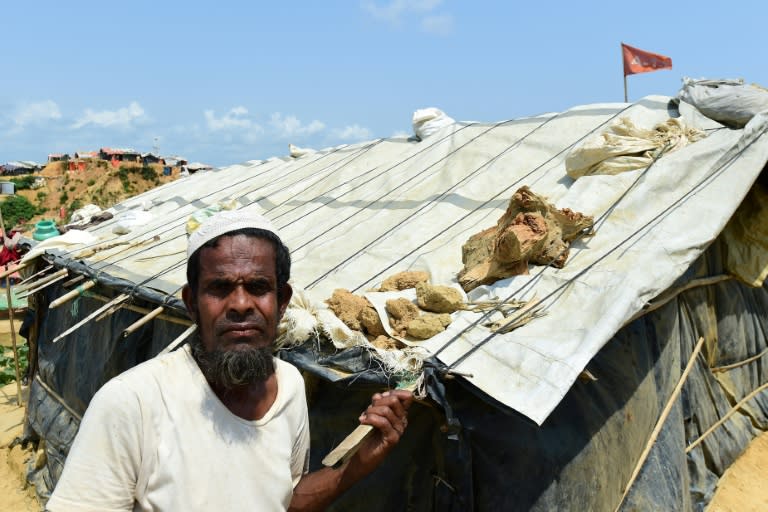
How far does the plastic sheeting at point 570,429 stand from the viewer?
2.30 metres

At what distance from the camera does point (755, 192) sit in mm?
3932

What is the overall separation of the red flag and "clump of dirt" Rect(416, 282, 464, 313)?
20.6 ft

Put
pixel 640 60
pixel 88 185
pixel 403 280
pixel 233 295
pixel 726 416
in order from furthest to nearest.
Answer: pixel 88 185, pixel 640 60, pixel 726 416, pixel 403 280, pixel 233 295

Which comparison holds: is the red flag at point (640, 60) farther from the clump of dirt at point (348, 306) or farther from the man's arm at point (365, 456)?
the man's arm at point (365, 456)

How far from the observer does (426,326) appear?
251cm

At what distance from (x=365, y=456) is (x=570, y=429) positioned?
→ 1.14 metres

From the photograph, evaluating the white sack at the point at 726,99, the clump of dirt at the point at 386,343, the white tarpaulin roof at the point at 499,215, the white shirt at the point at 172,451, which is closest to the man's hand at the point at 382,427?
the white shirt at the point at 172,451

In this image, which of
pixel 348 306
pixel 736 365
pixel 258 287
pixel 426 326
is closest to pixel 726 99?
pixel 736 365

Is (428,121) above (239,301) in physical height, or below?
below

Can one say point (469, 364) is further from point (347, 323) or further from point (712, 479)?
point (712, 479)

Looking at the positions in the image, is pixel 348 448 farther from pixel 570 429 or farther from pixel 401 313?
pixel 570 429

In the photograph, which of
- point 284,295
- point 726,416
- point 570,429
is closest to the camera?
point 284,295

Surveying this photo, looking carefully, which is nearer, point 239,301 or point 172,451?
point 172,451

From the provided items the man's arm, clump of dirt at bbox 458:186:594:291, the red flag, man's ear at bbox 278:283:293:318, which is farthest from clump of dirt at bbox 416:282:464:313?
the red flag
